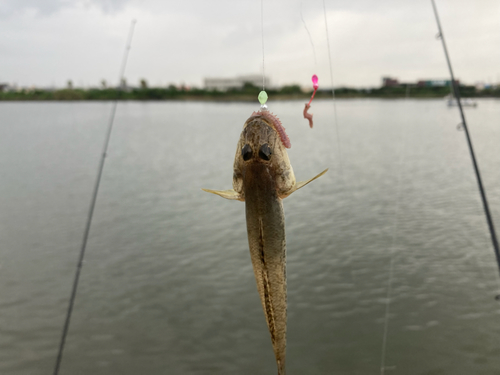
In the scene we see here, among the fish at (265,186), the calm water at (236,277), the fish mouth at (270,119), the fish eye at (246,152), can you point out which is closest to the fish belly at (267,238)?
the fish at (265,186)

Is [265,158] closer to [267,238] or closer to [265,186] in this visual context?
[265,186]

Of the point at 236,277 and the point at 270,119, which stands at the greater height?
the point at 270,119

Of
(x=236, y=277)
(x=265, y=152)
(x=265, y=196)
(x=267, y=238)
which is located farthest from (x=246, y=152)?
(x=236, y=277)

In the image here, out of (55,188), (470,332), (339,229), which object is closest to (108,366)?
(470,332)

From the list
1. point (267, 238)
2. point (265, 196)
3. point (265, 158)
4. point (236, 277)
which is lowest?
point (236, 277)

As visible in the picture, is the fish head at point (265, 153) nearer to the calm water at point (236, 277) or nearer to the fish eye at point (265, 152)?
the fish eye at point (265, 152)

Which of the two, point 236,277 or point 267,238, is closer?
point 267,238

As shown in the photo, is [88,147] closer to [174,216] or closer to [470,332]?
[174,216]
